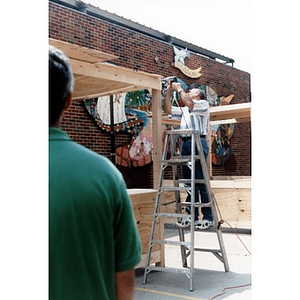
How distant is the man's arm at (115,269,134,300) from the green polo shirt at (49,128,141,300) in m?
0.01

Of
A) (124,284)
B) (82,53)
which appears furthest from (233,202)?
(124,284)

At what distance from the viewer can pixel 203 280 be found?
108 inches

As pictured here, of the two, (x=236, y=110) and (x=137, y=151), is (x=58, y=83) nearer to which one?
(x=236, y=110)

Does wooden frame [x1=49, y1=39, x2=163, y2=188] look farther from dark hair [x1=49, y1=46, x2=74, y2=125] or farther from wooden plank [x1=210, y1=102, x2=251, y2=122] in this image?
wooden plank [x1=210, y1=102, x2=251, y2=122]

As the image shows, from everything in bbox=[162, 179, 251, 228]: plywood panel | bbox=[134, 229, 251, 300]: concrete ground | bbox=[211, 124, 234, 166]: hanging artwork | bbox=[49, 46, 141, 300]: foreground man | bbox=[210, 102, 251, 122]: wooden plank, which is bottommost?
bbox=[134, 229, 251, 300]: concrete ground

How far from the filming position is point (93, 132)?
504 cm

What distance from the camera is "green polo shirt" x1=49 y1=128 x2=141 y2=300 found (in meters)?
0.85

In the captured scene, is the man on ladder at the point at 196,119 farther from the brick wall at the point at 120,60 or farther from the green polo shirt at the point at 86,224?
the green polo shirt at the point at 86,224

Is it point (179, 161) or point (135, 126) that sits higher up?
point (135, 126)

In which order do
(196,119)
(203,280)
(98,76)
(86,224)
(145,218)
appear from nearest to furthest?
(86,224) → (98,76) → (203,280) → (145,218) → (196,119)

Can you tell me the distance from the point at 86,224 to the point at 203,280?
205 cm

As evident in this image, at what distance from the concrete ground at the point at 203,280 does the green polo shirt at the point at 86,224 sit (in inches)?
64.3

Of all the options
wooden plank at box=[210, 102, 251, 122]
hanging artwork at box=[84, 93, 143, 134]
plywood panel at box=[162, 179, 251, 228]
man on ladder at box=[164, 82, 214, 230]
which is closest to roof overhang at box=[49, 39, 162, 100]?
man on ladder at box=[164, 82, 214, 230]
